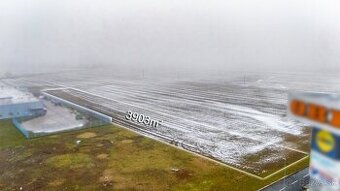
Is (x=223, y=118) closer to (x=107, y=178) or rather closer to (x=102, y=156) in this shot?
(x=102, y=156)

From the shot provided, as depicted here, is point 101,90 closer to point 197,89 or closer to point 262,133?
point 197,89

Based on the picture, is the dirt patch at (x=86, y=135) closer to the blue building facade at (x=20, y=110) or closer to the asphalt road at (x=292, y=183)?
the blue building facade at (x=20, y=110)

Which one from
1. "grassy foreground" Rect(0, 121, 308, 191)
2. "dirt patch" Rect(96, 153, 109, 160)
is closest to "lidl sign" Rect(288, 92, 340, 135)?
"grassy foreground" Rect(0, 121, 308, 191)

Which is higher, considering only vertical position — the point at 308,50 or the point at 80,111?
the point at 308,50

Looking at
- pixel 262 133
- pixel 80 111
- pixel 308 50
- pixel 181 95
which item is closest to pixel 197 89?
pixel 181 95

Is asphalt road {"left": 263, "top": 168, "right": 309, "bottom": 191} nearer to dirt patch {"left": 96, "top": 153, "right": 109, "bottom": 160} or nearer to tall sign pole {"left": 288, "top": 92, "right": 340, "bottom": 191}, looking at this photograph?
dirt patch {"left": 96, "top": 153, "right": 109, "bottom": 160}
